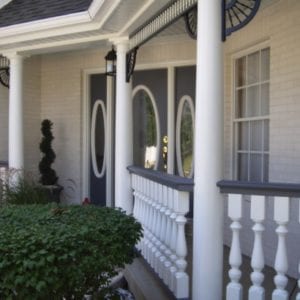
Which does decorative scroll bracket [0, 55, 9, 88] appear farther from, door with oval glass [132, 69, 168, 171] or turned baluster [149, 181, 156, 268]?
turned baluster [149, 181, 156, 268]

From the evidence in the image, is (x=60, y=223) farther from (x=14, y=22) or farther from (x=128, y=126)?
(x=14, y=22)

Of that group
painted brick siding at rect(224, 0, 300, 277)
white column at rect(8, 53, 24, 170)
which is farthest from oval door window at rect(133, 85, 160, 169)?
painted brick siding at rect(224, 0, 300, 277)

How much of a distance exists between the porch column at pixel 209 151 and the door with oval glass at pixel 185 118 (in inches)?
151

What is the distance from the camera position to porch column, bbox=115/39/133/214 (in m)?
6.11

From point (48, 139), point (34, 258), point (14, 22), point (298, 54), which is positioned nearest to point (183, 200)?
point (34, 258)

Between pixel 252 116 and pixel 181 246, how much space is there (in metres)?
2.56

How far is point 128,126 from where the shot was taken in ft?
20.2

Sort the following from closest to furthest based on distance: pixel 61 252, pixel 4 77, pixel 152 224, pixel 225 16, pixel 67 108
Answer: pixel 61 252 → pixel 225 16 → pixel 152 224 → pixel 4 77 → pixel 67 108

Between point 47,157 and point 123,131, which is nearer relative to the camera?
point 123,131

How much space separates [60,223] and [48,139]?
5404 millimetres

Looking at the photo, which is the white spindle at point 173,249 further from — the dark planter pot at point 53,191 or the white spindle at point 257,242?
the dark planter pot at point 53,191

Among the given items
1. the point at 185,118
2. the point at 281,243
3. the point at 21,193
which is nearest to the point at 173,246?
the point at 281,243

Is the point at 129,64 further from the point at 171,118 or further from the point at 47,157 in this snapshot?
the point at 47,157

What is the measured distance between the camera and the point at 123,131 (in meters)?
6.15
